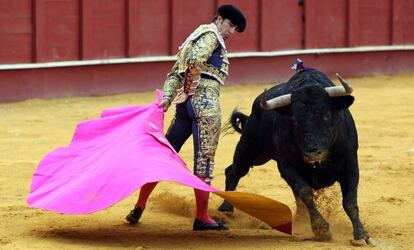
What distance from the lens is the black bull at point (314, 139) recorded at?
19.3ft

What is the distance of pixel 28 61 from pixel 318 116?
6962 mm

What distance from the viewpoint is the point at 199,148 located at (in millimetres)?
6184

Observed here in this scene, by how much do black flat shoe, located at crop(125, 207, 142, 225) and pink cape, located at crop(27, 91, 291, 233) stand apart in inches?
15.7

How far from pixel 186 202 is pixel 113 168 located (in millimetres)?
1272

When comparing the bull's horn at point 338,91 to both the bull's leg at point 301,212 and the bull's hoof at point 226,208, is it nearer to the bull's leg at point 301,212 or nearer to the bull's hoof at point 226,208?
the bull's leg at point 301,212

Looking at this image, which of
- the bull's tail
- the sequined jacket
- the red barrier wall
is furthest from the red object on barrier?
the sequined jacket

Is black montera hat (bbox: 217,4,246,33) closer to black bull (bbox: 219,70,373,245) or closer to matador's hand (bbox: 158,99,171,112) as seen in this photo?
black bull (bbox: 219,70,373,245)

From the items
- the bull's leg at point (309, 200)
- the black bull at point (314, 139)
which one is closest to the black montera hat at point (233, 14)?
the black bull at point (314, 139)

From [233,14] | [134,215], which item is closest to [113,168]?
[134,215]

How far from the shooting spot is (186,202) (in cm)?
717

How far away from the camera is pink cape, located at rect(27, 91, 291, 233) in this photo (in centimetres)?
581

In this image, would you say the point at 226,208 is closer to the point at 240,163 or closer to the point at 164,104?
the point at 240,163

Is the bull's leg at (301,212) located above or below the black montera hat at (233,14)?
below

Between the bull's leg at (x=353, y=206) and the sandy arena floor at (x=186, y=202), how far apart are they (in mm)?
90
